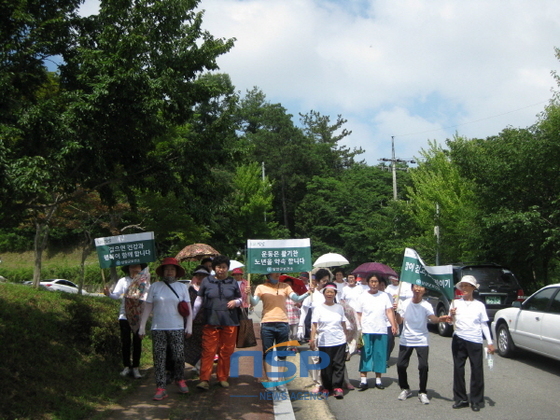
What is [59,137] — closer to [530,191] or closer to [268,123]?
[530,191]

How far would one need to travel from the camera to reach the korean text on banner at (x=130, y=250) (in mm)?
8352

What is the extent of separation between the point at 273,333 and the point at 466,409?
2.62 meters

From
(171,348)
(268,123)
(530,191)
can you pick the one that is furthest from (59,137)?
(268,123)

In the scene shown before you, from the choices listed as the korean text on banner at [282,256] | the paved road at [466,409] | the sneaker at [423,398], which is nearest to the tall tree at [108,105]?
the korean text on banner at [282,256]

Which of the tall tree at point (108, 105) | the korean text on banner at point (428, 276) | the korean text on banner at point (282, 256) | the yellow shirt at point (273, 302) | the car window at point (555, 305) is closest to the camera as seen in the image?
the tall tree at point (108, 105)

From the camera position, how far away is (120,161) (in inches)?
315

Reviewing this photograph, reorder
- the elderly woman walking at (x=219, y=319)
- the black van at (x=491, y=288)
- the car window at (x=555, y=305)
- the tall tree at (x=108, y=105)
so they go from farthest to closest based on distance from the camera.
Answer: the black van at (x=491, y=288) → the car window at (x=555, y=305) → the elderly woman walking at (x=219, y=319) → the tall tree at (x=108, y=105)

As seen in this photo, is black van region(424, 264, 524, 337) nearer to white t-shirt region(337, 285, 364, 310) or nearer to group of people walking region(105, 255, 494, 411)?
white t-shirt region(337, 285, 364, 310)

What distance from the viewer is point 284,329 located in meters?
7.58

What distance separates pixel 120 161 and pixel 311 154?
53852 mm

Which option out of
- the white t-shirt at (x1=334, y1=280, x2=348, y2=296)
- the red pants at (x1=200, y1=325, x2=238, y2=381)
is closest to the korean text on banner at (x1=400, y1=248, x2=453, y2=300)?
the red pants at (x1=200, y1=325, x2=238, y2=381)

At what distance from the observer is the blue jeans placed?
24.7 ft

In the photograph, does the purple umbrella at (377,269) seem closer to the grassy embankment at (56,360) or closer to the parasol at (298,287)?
the parasol at (298,287)

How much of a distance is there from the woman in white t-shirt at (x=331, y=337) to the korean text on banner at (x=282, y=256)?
877 mm
